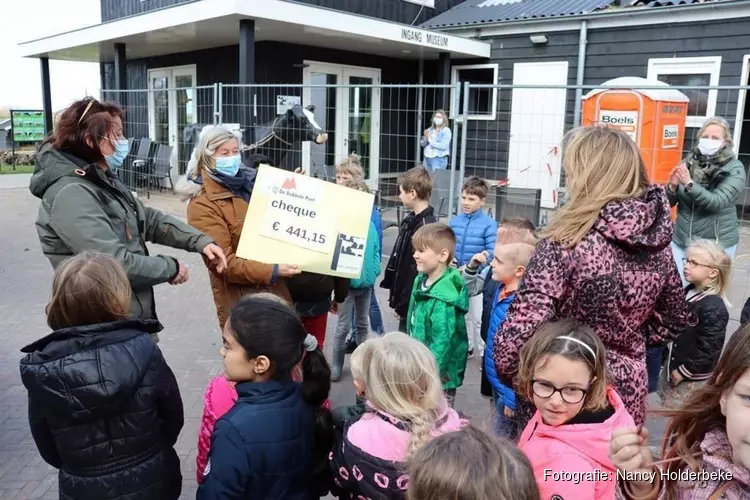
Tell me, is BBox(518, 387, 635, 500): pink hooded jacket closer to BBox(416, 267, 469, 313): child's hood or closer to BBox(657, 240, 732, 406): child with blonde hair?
BBox(416, 267, 469, 313): child's hood

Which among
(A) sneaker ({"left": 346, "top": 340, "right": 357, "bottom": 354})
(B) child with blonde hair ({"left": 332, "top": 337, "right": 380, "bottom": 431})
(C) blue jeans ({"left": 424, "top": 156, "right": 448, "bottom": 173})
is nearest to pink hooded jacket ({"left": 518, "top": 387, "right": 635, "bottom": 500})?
(B) child with blonde hair ({"left": 332, "top": 337, "right": 380, "bottom": 431})

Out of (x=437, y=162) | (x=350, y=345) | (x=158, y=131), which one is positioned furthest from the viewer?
(x=158, y=131)

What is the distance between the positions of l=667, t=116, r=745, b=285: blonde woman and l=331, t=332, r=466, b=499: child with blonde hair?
3.02 metres

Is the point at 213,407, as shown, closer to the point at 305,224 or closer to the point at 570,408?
the point at 305,224

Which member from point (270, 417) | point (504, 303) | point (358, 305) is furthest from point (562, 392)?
point (358, 305)

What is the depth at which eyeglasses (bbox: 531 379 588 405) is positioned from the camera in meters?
1.89

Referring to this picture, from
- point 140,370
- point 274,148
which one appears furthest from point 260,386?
point 274,148

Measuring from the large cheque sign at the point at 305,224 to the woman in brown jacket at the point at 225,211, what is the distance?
89mm

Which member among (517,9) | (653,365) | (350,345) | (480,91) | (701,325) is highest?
(517,9)

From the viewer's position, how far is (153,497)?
2205 mm

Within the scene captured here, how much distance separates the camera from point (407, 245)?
422 cm

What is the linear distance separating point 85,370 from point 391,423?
0.99m

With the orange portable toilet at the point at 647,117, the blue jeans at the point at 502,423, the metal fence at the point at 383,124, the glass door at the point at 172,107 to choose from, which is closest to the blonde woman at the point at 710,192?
the blue jeans at the point at 502,423

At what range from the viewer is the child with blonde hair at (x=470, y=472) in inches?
51.1
